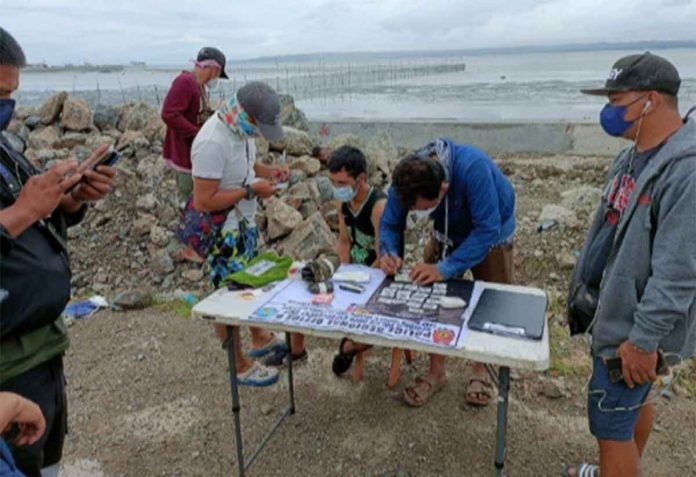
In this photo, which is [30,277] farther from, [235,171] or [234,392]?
[235,171]

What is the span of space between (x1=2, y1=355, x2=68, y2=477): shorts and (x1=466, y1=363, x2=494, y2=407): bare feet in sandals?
2.10 meters

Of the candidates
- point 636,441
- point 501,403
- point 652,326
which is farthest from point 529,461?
point 652,326

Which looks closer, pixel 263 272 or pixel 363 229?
pixel 263 272

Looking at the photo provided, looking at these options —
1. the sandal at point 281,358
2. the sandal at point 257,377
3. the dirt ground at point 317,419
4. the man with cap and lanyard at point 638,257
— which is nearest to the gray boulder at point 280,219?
the dirt ground at point 317,419

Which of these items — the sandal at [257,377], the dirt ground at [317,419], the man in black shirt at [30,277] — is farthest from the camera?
the sandal at [257,377]

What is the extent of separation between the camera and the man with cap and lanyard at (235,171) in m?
2.83

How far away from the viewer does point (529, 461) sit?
273cm

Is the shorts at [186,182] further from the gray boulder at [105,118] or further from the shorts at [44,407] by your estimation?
the gray boulder at [105,118]

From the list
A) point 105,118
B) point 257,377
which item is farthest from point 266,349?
point 105,118

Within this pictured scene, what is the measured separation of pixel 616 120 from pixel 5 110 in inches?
82.5

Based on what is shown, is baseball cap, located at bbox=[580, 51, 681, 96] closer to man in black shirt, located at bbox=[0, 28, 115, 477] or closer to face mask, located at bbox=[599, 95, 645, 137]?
face mask, located at bbox=[599, 95, 645, 137]

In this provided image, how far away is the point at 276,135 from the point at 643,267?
6.21 feet

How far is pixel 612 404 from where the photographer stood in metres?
2.01

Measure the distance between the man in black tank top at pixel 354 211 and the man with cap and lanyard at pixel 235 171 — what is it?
1.29ft
